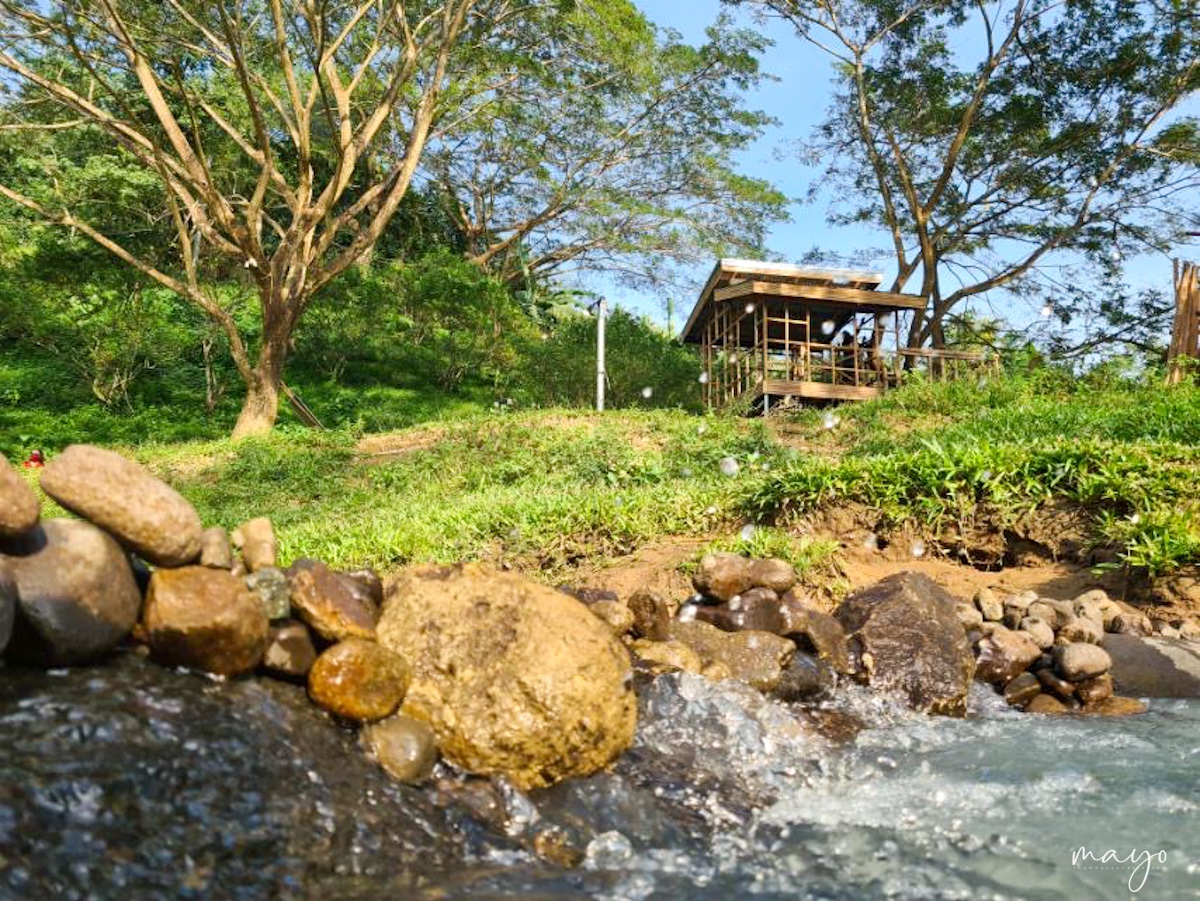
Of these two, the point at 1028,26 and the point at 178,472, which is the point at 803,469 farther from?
the point at 1028,26

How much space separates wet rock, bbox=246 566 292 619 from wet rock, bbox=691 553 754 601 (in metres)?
2.50

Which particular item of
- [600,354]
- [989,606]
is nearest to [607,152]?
[600,354]

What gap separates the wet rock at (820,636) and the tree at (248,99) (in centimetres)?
1124

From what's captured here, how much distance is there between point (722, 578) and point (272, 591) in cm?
261

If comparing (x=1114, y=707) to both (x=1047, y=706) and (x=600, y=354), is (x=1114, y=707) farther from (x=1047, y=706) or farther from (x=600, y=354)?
(x=600, y=354)

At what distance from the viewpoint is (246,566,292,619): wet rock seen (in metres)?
3.34

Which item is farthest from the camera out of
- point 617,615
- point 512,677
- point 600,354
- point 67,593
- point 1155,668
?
point 600,354

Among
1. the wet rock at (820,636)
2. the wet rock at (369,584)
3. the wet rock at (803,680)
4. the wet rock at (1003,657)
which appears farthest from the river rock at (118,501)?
the wet rock at (1003,657)

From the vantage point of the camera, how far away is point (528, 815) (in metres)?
3.07

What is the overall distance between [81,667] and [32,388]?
62.6 ft

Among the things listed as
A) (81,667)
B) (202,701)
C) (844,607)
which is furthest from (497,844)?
(844,607)

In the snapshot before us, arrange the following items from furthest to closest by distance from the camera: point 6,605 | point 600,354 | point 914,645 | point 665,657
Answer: point 600,354
point 914,645
point 665,657
point 6,605


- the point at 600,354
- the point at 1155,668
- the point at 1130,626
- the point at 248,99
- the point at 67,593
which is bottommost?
the point at 1155,668

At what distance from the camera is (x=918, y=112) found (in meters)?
23.3
